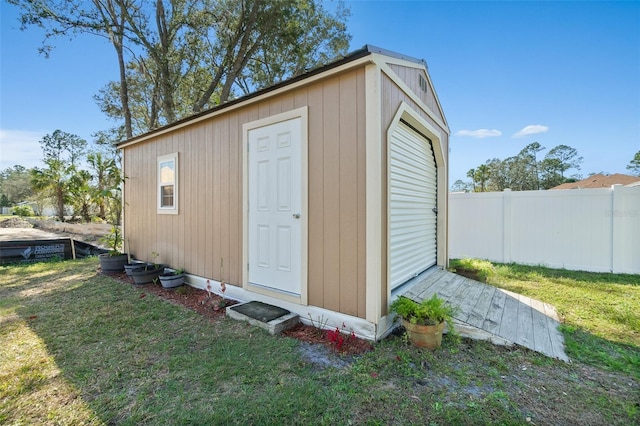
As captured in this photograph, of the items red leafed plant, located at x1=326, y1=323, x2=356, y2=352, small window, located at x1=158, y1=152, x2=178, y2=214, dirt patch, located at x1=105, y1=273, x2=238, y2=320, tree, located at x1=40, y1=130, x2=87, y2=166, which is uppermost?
tree, located at x1=40, y1=130, x2=87, y2=166

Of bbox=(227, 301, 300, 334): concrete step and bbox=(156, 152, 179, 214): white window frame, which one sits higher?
bbox=(156, 152, 179, 214): white window frame

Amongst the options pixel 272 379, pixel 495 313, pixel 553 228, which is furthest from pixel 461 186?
pixel 272 379

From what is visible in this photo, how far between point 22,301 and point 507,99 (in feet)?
54.2

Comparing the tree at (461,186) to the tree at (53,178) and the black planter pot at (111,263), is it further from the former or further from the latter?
the tree at (53,178)

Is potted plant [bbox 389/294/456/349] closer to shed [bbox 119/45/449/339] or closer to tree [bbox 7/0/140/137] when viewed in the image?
shed [bbox 119/45/449/339]

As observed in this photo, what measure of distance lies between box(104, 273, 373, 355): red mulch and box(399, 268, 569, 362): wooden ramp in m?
0.93

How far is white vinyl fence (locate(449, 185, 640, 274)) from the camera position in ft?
17.0

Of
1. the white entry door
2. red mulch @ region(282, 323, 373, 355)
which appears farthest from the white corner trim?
the white entry door

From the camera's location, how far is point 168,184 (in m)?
5.22

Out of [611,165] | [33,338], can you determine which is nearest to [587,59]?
[33,338]

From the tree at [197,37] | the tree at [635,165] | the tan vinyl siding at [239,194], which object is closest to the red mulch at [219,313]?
the tan vinyl siding at [239,194]

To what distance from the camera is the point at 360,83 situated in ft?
9.00

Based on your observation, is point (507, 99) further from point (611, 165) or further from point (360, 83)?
point (611, 165)

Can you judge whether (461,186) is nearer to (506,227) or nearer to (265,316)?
(506,227)
